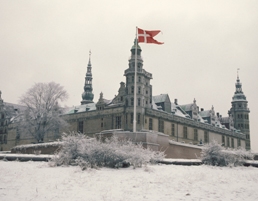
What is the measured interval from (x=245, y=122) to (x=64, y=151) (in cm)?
7700

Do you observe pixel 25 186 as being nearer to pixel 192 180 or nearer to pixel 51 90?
pixel 192 180

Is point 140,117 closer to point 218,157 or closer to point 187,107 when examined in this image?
point 187,107

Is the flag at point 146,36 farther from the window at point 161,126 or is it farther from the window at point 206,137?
the window at point 206,137

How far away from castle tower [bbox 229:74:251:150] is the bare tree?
174 feet

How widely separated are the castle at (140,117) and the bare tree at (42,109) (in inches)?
306

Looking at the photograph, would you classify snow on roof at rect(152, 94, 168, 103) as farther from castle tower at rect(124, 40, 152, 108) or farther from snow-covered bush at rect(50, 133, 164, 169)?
snow-covered bush at rect(50, 133, 164, 169)

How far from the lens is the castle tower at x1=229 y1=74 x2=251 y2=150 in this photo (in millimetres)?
85188

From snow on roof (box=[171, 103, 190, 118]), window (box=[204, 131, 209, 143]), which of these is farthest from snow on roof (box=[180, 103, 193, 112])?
window (box=[204, 131, 209, 143])

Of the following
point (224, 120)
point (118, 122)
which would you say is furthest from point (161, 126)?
point (224, 120)

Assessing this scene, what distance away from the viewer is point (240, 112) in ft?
280

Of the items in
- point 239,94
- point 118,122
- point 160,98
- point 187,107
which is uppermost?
point 239,94

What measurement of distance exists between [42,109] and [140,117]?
1458 centimetres

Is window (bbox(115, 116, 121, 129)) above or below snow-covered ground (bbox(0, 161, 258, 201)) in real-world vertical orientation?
above

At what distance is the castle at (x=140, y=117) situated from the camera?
49.6 m
